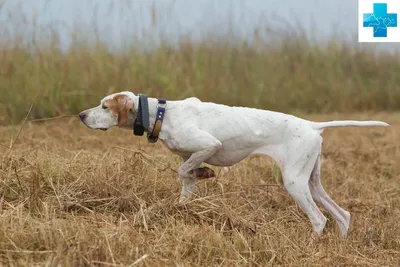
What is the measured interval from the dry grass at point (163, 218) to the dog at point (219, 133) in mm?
248

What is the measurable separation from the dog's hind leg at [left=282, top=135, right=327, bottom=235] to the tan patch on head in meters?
1.05

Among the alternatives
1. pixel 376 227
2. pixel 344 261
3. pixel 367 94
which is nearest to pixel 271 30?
pixel 367 94

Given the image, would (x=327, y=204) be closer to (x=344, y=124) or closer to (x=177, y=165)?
(x=344, y=124)

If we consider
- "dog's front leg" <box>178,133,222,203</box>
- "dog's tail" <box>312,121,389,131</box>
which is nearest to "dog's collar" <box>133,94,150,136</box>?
"dog's front leg" <box>178,133,222,203</box>

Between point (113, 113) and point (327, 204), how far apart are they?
1.55m

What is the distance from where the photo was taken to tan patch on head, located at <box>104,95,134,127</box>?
4.26 meters

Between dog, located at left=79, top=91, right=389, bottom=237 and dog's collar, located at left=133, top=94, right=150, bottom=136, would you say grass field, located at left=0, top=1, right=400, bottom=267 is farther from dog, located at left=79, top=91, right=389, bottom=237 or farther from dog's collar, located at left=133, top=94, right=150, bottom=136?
dog's collar, located at left=133, top=94, right=150, bottom=136

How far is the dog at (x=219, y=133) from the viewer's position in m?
4.28

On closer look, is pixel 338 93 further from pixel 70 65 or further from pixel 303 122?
pixel 303 122

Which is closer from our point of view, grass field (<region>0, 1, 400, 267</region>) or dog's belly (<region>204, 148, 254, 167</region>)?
grass field (<region>0, 1, 400, 267</region>)

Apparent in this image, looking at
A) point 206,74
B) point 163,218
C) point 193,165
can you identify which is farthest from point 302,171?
point 206,74

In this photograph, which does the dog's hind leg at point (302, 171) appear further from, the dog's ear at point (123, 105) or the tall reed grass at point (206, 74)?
the tall reed grass at point (206, 74)

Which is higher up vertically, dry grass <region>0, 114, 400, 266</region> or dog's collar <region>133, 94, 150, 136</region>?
dog's collar <region>133, 94, 150, 136</region>

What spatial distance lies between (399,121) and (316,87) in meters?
1.55
